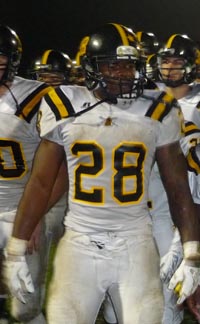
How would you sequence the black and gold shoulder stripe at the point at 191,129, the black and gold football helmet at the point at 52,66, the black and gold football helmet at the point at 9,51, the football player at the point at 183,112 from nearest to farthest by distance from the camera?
the black and gold football helmet at the point at 9,51
the football player at the point at 183,112
the black and gold shoulder stripe at the point at 191,129
the black and gold football helmet at the point at 52,66

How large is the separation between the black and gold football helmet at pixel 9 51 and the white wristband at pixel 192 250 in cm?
138

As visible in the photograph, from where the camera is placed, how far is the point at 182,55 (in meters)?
4.59

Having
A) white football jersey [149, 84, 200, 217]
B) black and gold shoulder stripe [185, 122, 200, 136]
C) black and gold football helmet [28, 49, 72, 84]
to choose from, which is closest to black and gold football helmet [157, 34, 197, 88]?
white football jersey [149, 84, 200, 217]

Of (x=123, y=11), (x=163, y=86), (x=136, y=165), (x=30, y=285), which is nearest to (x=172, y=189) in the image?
(x=136, y=165)

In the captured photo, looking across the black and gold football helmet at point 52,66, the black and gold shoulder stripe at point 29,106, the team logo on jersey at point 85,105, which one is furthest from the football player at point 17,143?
the black and gold football helmet at point 52,66

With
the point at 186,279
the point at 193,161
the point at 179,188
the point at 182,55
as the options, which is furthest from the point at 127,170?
the point at 182,55

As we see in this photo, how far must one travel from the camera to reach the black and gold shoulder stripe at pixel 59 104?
2639 millimetres

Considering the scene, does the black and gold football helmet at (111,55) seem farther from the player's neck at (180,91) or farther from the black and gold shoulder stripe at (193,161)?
the player's neck at (180,91)

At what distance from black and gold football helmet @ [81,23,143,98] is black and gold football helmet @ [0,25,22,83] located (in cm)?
65

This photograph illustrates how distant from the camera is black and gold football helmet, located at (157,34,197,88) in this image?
14.3 feet

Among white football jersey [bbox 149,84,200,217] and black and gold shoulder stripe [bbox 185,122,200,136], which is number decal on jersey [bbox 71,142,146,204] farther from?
black and gold shoulder stripe [bbox 185,122,200,136]

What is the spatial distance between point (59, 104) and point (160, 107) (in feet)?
1.45

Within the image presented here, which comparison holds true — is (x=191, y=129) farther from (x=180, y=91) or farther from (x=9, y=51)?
(x=9, y=51)

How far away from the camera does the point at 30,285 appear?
107 inches
